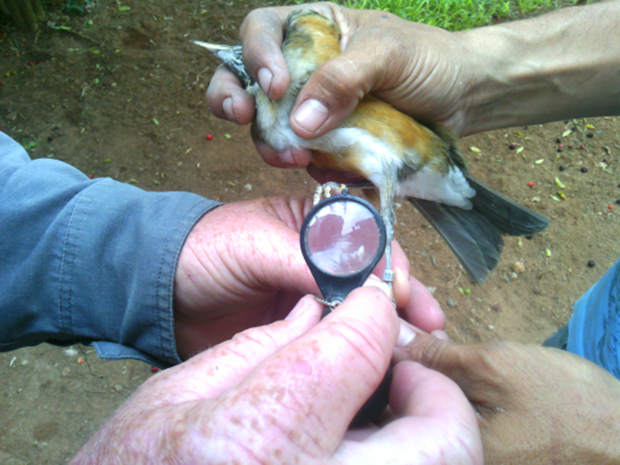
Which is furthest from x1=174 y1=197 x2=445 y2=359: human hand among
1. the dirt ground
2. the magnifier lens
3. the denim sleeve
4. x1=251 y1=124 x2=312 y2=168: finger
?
the dirt ground

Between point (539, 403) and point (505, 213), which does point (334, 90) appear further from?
point (539, 403)

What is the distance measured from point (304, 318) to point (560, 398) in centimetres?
79

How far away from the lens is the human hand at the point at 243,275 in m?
1.64

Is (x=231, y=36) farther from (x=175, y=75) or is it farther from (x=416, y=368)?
(x=416, y=368)

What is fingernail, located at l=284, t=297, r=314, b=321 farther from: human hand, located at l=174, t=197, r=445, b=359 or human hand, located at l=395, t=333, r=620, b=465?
human hand, located at l=395, t=333, r=620, b=465

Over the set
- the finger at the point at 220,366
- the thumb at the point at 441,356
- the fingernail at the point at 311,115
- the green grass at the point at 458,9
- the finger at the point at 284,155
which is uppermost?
the green grass at the point at 458,9

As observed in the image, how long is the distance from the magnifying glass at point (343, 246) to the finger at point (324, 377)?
0.68 ft

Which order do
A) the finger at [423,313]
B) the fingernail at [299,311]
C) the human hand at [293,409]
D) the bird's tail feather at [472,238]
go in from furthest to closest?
the bird's tail feather at [472,238] → the finger at [423,313] → the fingernail at [299,311] → the human hand at [293,409]

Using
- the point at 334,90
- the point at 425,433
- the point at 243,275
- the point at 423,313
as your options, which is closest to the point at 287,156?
the point at 334,90

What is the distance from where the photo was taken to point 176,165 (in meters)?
4.28

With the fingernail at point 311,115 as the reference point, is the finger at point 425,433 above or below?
below

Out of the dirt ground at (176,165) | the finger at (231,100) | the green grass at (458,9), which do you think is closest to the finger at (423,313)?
the finger at (231,100)

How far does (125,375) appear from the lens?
328 cm

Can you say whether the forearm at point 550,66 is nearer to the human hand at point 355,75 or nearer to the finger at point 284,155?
the human hand at point 355,75
